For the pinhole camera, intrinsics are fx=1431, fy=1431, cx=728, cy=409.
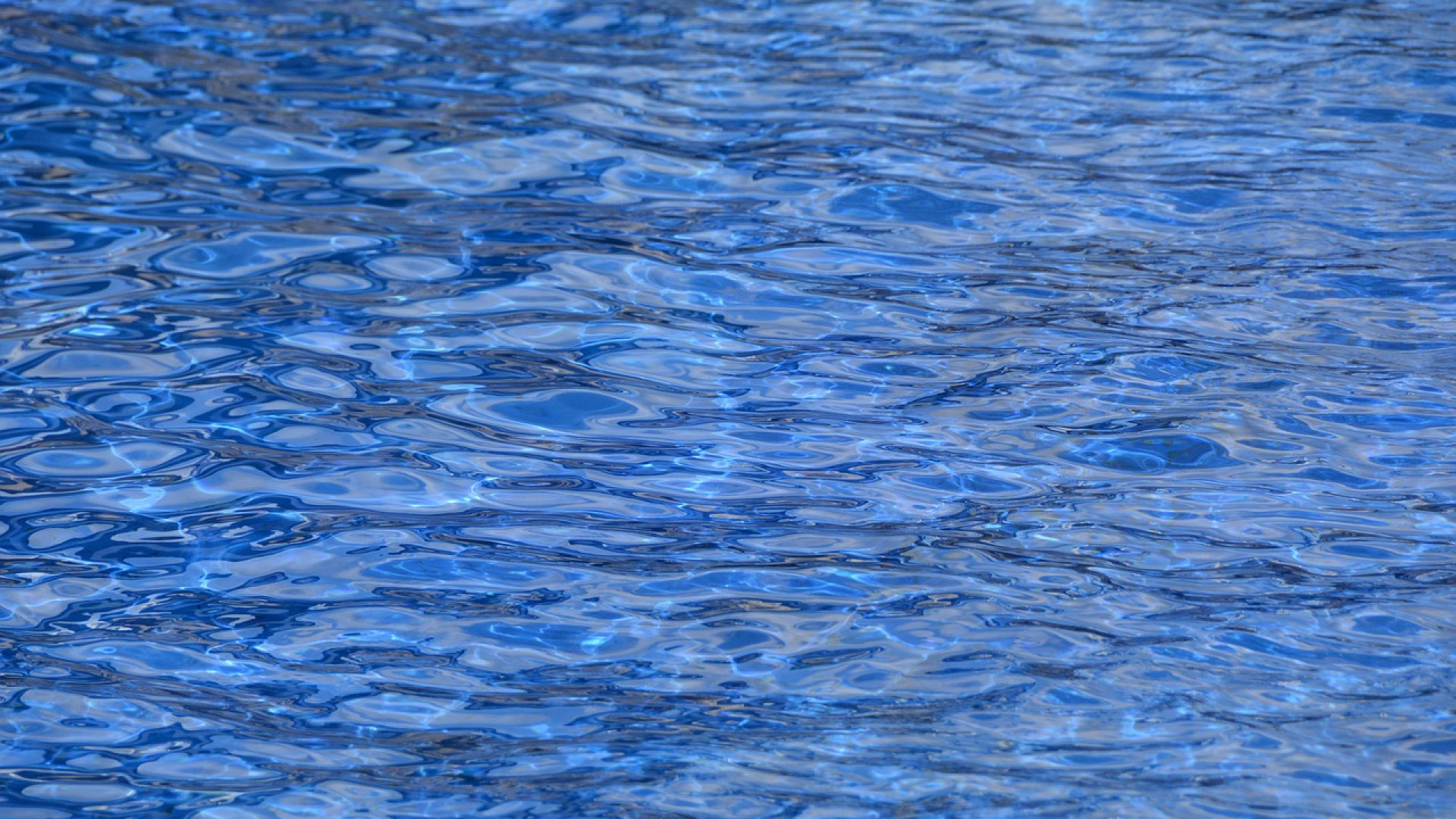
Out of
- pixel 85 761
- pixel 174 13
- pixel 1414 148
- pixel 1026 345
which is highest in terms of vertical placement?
pixel 174 13

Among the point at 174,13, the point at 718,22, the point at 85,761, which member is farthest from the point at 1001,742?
the point at 174,13

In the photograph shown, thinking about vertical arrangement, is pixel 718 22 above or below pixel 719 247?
above

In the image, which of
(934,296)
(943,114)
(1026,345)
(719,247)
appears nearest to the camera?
(1026,345)

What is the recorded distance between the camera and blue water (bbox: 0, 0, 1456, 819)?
111 inches

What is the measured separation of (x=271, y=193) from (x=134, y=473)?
73.1 inches

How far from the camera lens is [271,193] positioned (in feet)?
17.5

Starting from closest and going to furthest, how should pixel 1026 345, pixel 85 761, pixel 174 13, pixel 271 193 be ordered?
pixel 85 761 < pixel 1026 345 < pixel 271 193 < pixel 174 13

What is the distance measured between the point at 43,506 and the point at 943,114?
3.82 metres

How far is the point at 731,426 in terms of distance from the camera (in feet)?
13.1

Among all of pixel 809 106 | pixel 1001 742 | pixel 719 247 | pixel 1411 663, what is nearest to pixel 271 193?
pixel 719 247

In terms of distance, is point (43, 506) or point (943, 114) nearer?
point (43, 506)

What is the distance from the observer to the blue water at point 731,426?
9.28 feet

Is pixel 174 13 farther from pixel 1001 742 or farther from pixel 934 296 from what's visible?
pixel 1001 742

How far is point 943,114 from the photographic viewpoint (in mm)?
5969
